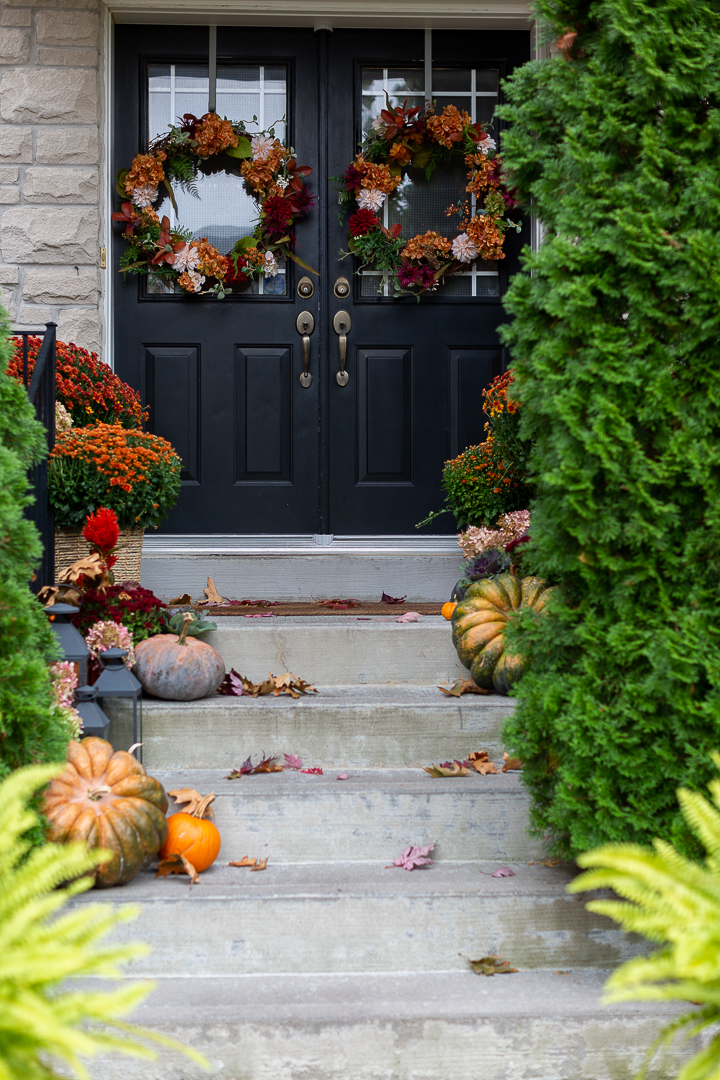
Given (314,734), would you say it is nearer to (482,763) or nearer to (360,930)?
(482,763)

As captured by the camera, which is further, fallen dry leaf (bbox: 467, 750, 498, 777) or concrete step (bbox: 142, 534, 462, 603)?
concrete step (bbox: 142, 534, 462, 603)

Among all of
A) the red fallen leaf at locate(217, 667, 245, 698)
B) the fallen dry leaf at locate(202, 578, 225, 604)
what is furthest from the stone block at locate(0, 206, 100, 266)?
the red fallen leaf at locate(217, 667, 245, 698)

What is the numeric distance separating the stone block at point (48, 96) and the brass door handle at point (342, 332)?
149 cm

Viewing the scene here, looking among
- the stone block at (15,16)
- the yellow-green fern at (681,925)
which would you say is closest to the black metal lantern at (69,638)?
the yellow-green fern at (681,925)

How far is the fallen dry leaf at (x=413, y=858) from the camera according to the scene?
219 cm

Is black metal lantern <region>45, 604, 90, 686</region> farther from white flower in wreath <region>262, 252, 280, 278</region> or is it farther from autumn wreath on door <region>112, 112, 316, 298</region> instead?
white flower in wreath <region>262, 252, 280, 278</region>

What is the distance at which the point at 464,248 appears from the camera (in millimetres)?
4371

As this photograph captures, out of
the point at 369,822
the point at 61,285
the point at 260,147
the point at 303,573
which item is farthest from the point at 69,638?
the point at 260,147

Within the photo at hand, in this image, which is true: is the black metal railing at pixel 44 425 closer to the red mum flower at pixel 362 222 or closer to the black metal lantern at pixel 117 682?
the black metal lantern at pixel 117 682

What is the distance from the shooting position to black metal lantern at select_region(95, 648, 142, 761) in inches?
96.6

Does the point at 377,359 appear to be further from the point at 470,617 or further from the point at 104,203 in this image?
the point at 470,617

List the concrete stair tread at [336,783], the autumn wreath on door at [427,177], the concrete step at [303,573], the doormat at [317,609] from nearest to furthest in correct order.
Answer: the concrete stair tread at [336,783] < the doormat at [317,609] < the concrete step at [303,573] < the autumn wreath on door at [427,177]

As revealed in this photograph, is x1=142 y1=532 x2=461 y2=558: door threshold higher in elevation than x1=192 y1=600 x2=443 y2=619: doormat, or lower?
higher

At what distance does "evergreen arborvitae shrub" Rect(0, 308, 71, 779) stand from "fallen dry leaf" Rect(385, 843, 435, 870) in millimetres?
898
